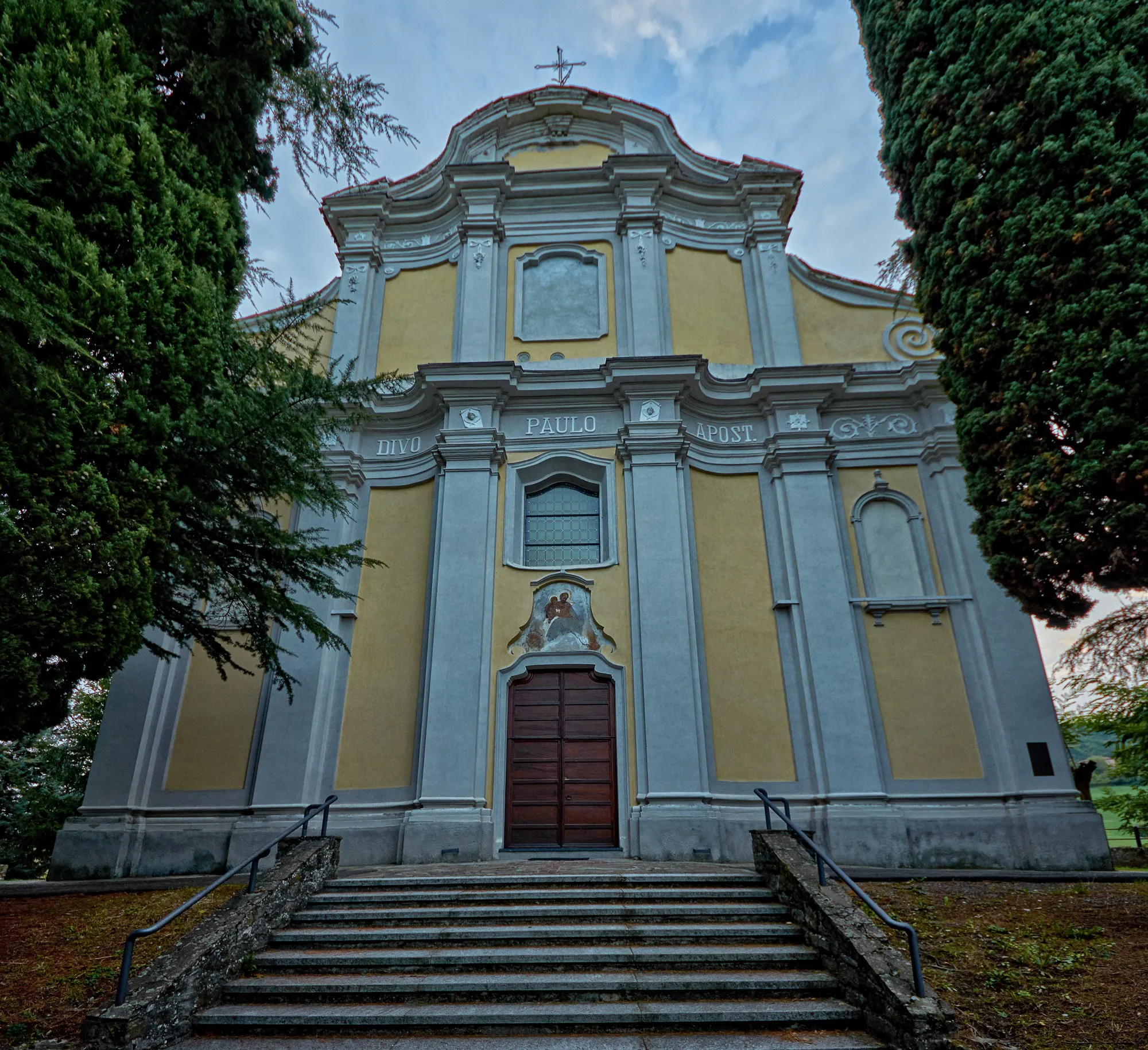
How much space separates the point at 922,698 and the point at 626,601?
445 centimetres

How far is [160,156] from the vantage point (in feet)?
22.4

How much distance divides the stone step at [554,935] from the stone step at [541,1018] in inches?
34.4

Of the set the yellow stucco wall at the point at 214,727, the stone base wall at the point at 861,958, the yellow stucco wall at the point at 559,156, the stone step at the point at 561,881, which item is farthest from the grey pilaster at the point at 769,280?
the yellow stucco wall at the point at 214,727

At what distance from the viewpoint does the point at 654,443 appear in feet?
39.2

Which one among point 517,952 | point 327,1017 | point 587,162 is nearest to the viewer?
point 327,1017

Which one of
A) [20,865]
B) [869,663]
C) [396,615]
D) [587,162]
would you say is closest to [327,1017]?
[396,615]

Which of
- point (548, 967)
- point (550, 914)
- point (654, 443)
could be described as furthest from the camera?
point (654, 443)

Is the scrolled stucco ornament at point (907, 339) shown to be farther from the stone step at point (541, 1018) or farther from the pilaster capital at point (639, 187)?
the stone step at point (541, 1018)

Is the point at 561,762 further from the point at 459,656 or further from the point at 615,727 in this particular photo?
the point at 459,656

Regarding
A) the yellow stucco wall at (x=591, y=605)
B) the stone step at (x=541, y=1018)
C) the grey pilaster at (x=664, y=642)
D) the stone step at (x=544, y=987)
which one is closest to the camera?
the stone step at (x=541, y=1018)

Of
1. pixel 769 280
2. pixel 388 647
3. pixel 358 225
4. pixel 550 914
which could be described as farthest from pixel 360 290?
pixel 550 914

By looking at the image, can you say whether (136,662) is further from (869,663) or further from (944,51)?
(944,51)

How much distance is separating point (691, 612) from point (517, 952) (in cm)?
605

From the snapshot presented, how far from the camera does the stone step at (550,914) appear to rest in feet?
21.2
